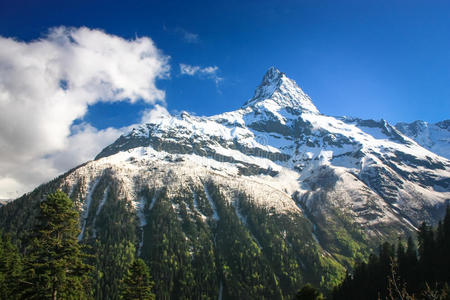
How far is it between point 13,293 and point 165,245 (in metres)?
178

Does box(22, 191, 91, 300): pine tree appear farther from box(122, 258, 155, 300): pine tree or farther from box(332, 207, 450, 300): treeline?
box(332, 207, 450, 300): treeline

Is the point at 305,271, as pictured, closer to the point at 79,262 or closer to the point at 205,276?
the point at 205,276

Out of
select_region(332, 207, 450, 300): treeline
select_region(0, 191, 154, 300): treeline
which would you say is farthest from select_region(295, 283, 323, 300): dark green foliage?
select_region(332, 207, 450, 300): treeline

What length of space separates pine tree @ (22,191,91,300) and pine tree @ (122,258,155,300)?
1309 cm

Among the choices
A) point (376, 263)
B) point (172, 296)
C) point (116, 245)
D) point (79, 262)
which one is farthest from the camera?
point (116, 245)

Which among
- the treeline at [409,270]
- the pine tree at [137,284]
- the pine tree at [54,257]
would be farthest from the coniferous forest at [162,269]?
the treeline at [409,270]

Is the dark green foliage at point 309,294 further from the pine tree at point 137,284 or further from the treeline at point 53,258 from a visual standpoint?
the pine tree at point 137,284

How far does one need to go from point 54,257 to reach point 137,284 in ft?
55.7

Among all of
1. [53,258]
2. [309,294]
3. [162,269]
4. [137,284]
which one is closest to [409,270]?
[309,294]

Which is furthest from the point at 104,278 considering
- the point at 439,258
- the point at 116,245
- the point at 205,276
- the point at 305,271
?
the point at 439,258

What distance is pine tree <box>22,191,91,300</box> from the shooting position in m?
27.8

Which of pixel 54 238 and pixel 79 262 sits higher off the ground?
pixel 54 238

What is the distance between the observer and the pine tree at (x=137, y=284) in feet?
138

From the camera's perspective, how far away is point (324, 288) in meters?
174
